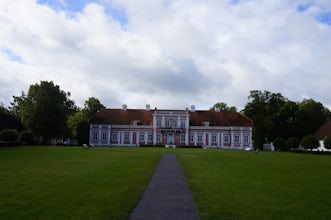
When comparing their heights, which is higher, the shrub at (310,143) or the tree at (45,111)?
the tree at (45,111)

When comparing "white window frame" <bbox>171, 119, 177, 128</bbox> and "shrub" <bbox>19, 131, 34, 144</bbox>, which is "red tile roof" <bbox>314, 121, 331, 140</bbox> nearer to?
"white window frame" <bbox>171, 119, 177, 128</bbox>

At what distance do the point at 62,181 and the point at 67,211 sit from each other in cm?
523

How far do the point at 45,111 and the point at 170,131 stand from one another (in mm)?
25027

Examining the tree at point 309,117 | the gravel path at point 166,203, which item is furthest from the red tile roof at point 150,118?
the gravel path at point 166,203

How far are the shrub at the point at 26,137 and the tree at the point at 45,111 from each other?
Answer: 91 centimetres

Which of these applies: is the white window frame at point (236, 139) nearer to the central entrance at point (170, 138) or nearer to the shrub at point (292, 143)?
the central entrance at point (170, 138)

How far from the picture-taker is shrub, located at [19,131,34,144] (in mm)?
55188

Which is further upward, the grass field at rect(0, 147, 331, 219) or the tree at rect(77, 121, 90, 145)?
the tree at rect(77, 121, 90, 145)

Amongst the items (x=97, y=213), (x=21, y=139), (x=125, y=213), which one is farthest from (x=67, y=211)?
(x=21, y=139)

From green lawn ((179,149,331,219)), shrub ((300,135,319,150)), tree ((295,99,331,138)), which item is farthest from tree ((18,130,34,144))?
tree ((295,99,331,138))

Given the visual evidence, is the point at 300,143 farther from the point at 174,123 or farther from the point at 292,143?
the point at 174,123

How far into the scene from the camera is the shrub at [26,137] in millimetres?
55188

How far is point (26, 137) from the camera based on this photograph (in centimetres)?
5578

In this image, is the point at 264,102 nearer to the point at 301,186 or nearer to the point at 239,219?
the point at 301,186
